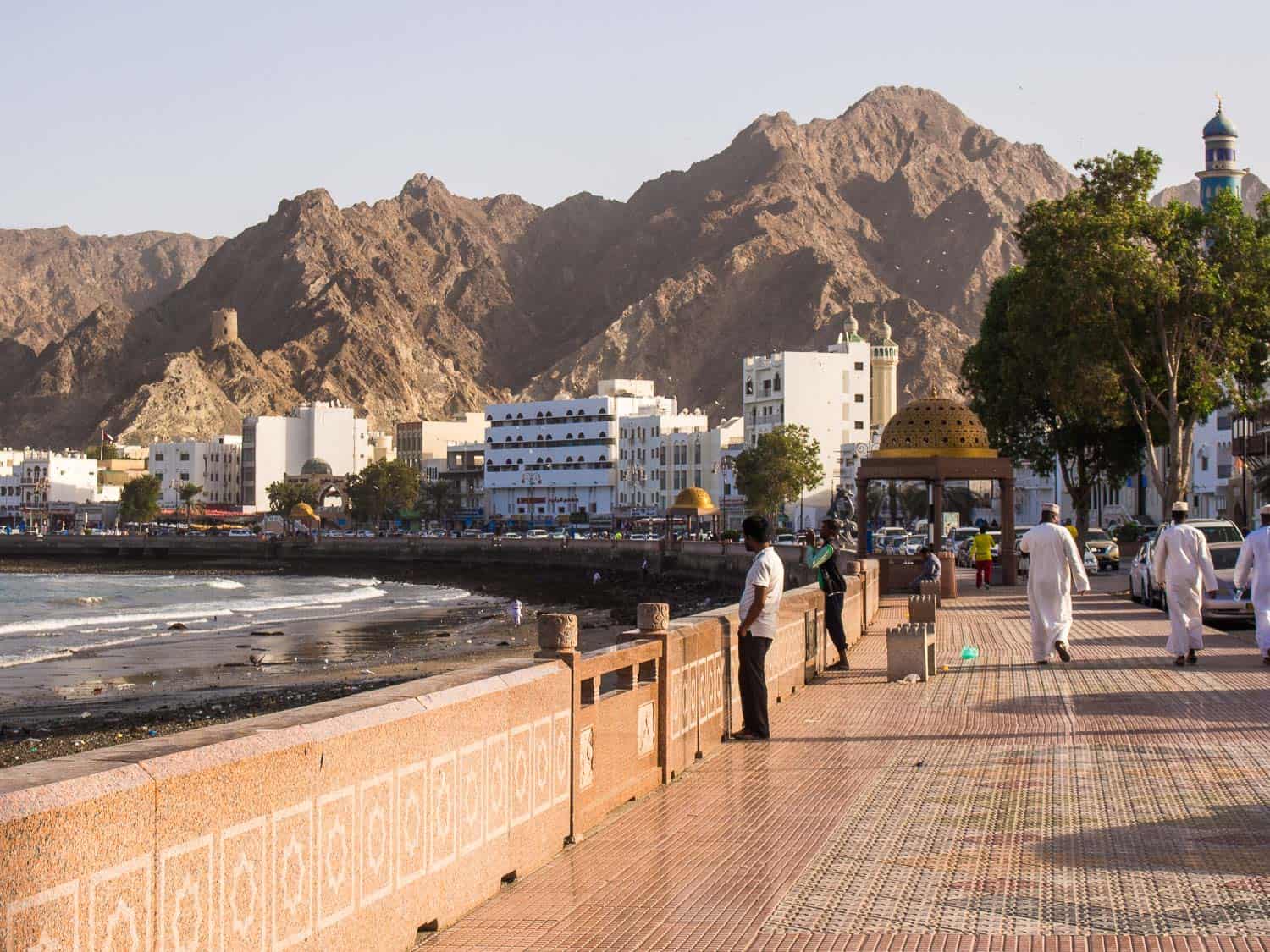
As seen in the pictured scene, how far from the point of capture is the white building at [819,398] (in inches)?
5379

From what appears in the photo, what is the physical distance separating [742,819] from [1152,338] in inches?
1409

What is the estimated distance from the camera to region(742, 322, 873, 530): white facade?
137 metres

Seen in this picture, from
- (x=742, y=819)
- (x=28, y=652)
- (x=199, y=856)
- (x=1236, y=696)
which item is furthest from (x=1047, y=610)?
(x=28, y=652)

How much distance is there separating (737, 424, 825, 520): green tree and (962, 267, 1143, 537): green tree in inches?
1792

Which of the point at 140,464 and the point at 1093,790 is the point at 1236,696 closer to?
the point at 1093,790

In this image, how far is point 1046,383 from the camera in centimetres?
4719

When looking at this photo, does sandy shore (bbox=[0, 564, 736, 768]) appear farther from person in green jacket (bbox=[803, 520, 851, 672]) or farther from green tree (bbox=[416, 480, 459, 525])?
green tree (bbox=[416, 480, 459, 525])

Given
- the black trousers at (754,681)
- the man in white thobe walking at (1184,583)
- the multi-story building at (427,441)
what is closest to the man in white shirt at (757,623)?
the black trousers at (754,681)

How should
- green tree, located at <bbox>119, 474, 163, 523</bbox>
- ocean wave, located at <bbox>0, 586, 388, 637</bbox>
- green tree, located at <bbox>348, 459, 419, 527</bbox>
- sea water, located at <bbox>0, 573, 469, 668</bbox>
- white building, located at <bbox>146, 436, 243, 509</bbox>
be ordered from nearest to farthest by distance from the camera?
sea water, located at <bbox>0, 573, 469, 668</bbox>, ocean wave, located at <bbox>0, 586, 388, 637</bbox>, green tree, located at <bbox>348, 459, 419, 527</bbox>, green tree, located at <bbox>119, 474, 163, 523</bbox>, white building, located at <bbox>146, 436, 243, 509</bbox>

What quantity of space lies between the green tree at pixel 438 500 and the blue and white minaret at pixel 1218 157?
78.7 metres

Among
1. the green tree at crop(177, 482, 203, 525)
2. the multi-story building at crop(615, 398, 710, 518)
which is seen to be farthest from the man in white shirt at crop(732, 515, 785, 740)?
the green tree at crop(177, 482, 203, 525)

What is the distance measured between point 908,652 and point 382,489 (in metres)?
139

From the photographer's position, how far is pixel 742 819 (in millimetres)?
9289

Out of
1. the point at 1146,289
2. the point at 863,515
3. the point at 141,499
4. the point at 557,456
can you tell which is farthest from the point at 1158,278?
the point at 141,499
